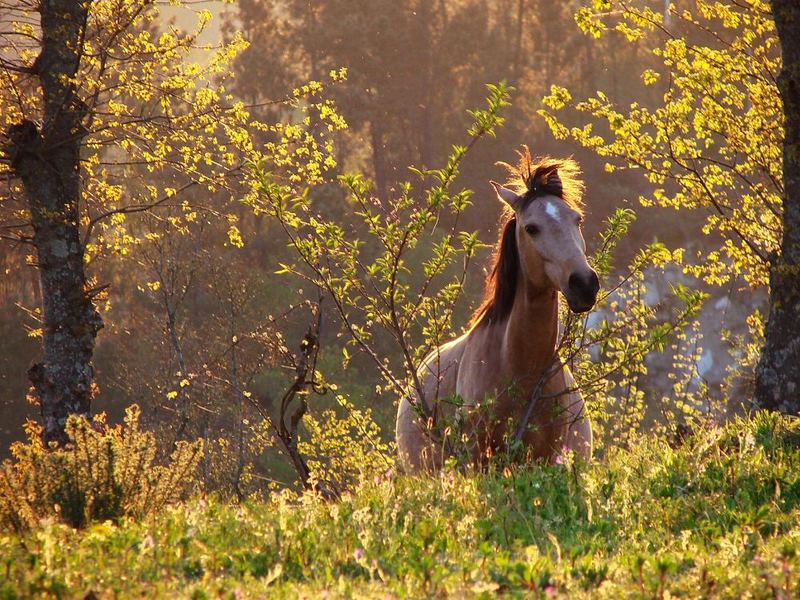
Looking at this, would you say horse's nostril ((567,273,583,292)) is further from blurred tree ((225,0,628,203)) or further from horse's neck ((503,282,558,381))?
blurred tree ((225,0,628,203))

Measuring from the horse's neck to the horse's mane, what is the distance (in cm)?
34

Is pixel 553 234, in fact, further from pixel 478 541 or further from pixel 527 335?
pixel 478 541

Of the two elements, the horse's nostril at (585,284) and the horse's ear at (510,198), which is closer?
the horse's nostril at (585,284)

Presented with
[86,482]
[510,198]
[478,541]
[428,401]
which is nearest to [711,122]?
[510,198]

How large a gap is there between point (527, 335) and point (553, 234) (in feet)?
3.06

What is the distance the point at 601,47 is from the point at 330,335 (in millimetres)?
19457

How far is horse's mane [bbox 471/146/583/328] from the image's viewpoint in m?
8.47

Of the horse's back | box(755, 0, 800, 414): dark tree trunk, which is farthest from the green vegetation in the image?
the horse's back

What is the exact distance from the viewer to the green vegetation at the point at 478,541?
13.1 feet

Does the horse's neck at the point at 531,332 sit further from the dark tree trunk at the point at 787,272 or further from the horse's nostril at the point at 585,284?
the dark tree trunk at the point at 787,272

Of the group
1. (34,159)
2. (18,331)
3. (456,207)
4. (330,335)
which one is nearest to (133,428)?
(456,207)

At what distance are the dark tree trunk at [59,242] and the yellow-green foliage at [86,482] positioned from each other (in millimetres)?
5379

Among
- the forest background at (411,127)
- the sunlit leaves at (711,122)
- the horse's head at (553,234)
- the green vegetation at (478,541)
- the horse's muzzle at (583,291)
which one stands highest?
the forest background at (411,127)

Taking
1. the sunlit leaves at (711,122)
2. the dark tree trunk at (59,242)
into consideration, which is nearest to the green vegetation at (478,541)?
the sunlit leaves at (711,122)
